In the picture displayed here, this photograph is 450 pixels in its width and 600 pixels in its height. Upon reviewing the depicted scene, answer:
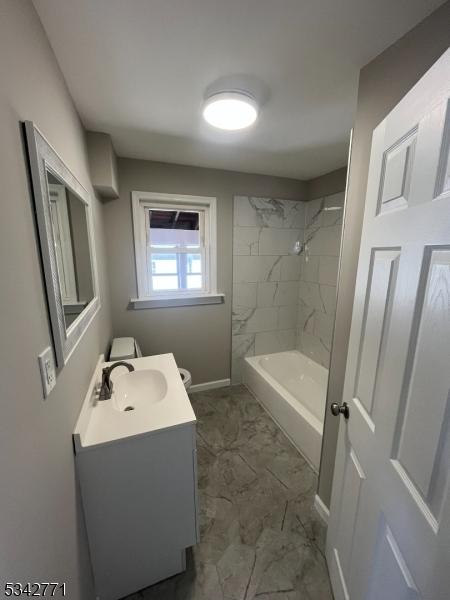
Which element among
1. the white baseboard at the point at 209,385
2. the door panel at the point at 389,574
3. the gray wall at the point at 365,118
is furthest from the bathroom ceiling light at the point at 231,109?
the white baseboard at the point at 209,385

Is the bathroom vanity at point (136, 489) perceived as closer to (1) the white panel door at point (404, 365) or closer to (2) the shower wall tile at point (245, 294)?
(1) the white panel door at point (404, 365)

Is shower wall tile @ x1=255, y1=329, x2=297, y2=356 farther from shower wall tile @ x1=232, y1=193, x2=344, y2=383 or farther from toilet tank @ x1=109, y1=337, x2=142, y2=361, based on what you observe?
toilet tank @ x1=109, y1=337, x2=142, y2=361

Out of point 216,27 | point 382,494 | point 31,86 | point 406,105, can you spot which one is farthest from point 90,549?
point 216,27

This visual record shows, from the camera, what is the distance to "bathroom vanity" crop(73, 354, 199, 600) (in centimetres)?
99

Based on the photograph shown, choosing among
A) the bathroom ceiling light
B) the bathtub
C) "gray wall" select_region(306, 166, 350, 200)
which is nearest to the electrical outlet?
the bathroom ceiling light

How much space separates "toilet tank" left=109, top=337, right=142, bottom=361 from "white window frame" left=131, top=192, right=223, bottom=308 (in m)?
0.42

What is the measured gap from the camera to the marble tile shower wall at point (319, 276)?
8.11ft

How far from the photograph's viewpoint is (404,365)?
63cm

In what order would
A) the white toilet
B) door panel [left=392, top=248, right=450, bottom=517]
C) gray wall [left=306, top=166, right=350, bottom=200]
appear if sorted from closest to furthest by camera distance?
1. door panel [left=392, top=248, right=450, bottom=517]
2. the white toilet
3. gray wall [left=306, top=166, right=350, bottom=200]

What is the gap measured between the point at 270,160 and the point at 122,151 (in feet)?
4.18

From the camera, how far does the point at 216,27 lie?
2.89 ft

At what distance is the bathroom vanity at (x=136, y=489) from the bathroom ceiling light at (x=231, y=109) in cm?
153

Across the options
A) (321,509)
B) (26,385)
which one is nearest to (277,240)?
(321,509)

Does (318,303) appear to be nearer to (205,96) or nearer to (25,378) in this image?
(205,96)
